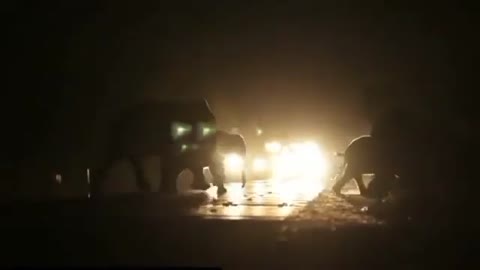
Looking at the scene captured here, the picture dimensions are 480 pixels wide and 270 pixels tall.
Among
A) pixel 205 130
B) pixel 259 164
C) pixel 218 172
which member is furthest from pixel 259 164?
pixel 205 130

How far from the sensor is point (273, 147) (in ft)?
181

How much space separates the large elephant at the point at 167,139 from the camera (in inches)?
947

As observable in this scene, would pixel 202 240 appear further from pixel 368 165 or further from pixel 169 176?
pixel 368 165

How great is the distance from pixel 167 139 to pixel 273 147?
31.4m

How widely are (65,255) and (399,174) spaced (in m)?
13.2

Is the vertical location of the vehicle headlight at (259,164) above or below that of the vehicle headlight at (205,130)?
below

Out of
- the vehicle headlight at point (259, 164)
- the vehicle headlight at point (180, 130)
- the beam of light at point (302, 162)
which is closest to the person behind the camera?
the vehicle headlight at point (180, 130)

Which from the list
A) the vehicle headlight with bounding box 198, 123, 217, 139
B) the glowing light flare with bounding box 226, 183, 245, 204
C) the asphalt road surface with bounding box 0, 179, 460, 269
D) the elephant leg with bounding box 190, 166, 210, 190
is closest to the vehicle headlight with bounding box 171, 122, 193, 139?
the vehicle headlight with bounding box 198, 123, 217, 139

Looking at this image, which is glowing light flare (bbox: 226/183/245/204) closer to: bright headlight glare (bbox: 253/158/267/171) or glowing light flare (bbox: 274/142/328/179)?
bright headlight glare (bbox: 253/158/267/171)

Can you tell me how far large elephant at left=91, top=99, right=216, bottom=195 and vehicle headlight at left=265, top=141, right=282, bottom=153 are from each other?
28.9 metres

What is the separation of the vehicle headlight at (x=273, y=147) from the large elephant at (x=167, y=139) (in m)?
28.9

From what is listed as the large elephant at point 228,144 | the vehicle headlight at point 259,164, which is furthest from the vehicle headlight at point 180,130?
the vehicle headlight at point 259,164

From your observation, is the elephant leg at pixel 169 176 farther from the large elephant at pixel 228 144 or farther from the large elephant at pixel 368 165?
the large elephant at pixel 368 165

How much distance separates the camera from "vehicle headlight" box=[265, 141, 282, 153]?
54.6 metres
